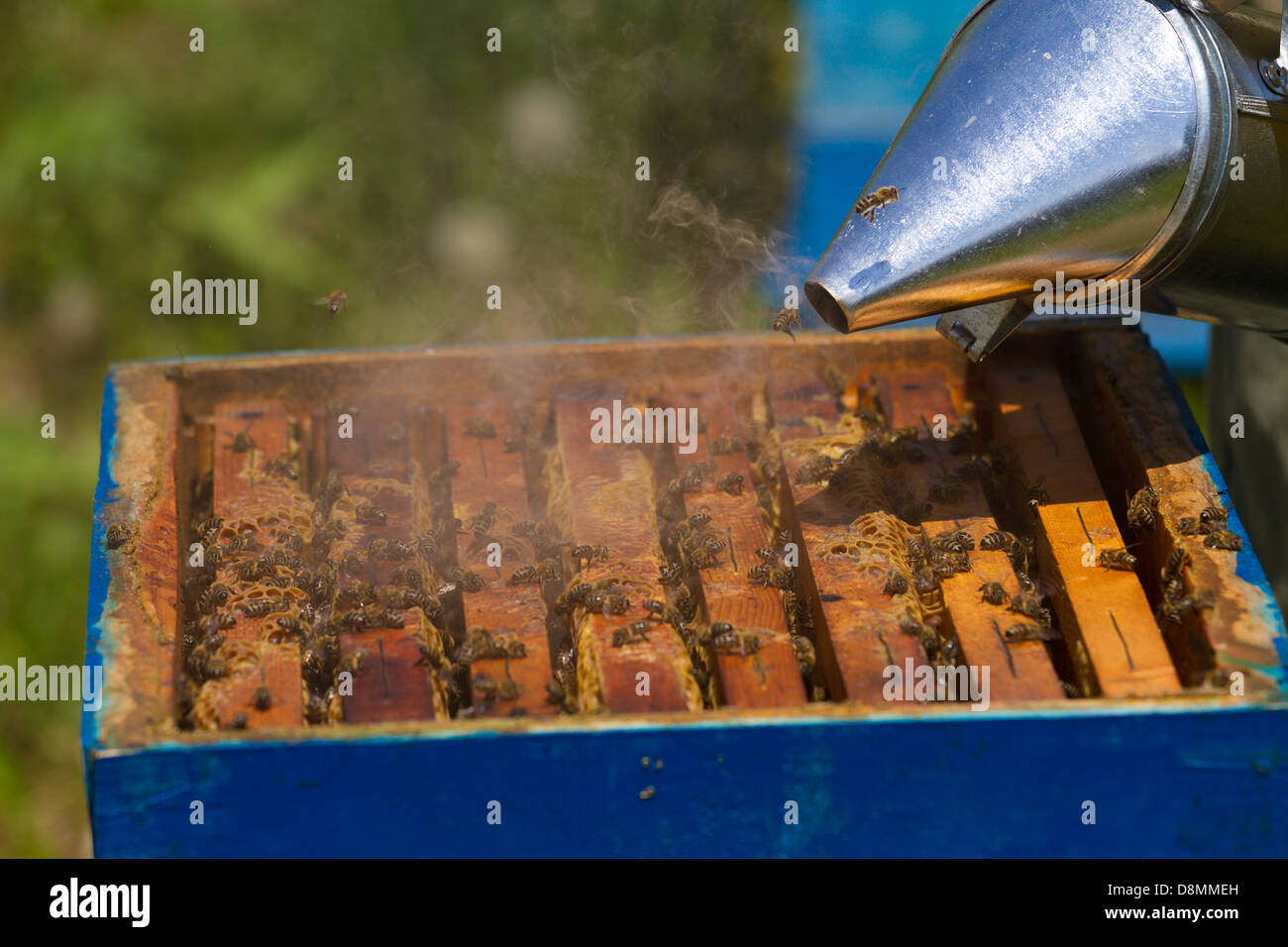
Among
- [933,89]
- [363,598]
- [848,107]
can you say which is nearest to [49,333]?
[848,107]

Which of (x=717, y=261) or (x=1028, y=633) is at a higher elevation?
(x=717, y=261)

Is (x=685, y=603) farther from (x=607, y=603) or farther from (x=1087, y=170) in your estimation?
(x=1087, y=170)

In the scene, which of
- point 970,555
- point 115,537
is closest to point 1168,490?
point 970,555

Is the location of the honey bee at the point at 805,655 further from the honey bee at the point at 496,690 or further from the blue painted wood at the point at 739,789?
the honey bee at the point at 496,690

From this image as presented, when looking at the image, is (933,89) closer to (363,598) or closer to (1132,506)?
(1132,506)

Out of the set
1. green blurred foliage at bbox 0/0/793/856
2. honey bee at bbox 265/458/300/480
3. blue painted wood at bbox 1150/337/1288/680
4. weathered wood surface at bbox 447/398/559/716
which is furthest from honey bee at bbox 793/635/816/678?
green blurred foliage at bbox 0/0/793/856

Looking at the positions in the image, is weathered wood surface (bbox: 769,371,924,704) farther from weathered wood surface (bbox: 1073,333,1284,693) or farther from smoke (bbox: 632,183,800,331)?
weathered wood surface (bbox: 1073,333,1284,693)
